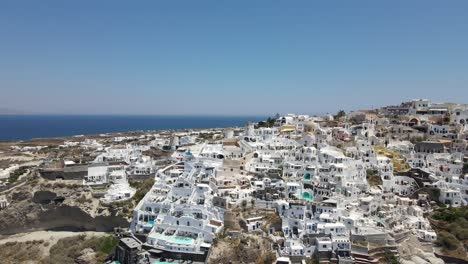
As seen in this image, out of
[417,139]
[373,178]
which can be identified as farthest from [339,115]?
[373,178]

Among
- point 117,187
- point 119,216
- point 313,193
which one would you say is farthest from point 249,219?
point 117,187

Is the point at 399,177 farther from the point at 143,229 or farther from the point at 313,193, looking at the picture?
the point at 143,229

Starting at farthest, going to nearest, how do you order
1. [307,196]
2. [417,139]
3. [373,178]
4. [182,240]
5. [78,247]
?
1. [417,139]
2. [373,178]
3. [307,196]
4. [78,247]
5. [182,240]

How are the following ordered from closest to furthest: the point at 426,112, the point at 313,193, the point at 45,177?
the point at 313,193 → the point at 45,177 → the point at 426,112

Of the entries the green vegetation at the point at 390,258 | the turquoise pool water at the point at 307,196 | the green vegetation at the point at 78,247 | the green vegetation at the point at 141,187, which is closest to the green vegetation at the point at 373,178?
the turquoise pool water at the point at 307,196

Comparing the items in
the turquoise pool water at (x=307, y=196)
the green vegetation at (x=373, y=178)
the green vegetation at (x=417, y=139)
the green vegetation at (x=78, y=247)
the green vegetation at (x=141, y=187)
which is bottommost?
the green vegetation at (x=78, y=247)

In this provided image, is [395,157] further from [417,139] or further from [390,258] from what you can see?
[390,258]

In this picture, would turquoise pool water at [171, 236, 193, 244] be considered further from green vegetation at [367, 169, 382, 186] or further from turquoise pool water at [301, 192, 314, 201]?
green vegetation at [367, 169, 382, 186]

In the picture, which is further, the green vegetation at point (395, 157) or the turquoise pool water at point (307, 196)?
the green vegetation at point (395, 157)

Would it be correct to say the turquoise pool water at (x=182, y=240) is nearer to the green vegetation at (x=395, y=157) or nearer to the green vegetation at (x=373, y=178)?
the green vegetation at (x=373, y=178)
